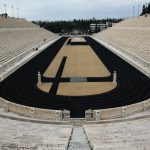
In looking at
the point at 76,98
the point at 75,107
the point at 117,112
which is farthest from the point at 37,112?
the point at 76,98

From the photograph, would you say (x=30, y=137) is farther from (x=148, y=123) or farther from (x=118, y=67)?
(x=118, y=67)

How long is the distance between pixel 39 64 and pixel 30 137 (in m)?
30.6

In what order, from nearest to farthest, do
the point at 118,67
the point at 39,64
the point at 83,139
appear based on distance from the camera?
the point at 83,139 < the point at 118,67 < the point at 39,64

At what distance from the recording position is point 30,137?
48.7ft

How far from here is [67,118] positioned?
1838 centimetres

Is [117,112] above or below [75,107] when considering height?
above

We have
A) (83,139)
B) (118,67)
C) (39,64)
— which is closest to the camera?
(83,139)

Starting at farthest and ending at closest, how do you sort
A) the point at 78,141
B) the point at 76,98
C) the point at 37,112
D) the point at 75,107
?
the point at 76,98
the point at 75,107
the point at 37,112
the point at 78,141

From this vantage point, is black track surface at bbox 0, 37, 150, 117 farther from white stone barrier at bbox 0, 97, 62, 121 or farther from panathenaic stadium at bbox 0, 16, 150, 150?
white stone barrier at bbox 0, 97, 62, 121

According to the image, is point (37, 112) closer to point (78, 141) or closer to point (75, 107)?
point (75, 107)

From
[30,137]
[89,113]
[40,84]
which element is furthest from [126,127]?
[40,84]

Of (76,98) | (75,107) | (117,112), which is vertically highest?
(117,112)

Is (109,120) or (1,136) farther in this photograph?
(109,120)

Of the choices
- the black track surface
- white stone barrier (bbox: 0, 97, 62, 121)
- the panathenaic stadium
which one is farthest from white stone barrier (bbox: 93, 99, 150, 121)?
the black track surface
